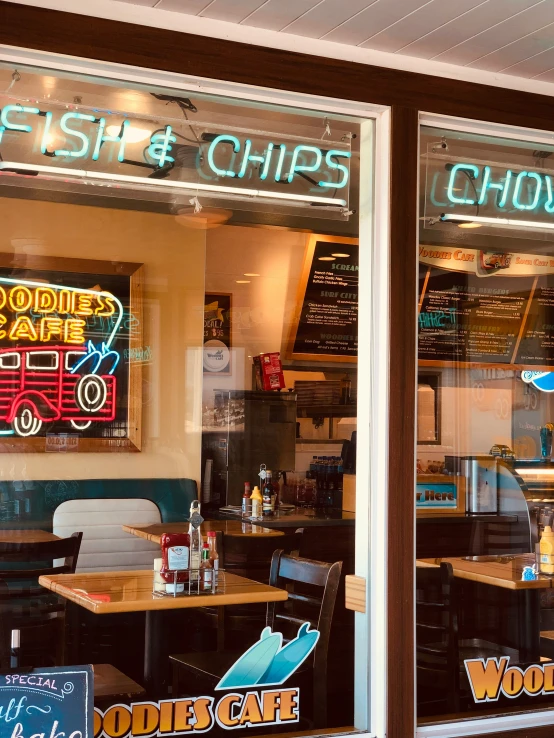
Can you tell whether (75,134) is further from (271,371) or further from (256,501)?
(271,371)

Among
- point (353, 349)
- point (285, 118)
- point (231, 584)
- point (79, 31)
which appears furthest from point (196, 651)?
point (79, 31)

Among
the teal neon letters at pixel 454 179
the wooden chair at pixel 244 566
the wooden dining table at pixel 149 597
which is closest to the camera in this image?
the wooden dining table at pixel 149 597

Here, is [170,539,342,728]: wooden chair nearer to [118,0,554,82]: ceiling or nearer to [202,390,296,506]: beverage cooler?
[202,390,296,506]: beverage cooler

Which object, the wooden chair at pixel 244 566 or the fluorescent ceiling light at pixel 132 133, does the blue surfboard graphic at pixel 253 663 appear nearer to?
the wooden chair at pixel 244 566

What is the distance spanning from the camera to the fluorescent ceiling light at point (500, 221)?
3.78 m

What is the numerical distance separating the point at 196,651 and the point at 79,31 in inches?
92.0

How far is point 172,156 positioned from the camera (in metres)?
3.40

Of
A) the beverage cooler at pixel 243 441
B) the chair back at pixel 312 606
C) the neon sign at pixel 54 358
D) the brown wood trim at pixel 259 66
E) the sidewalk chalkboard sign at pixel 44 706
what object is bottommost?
the sidewalk chalkboard sign at pixel 44 706

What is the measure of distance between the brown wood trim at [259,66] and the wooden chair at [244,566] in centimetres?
199

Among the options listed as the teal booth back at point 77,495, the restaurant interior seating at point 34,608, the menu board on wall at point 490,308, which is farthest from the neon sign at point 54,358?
the menu board on wall at point 490,308

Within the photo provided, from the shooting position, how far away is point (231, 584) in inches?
146

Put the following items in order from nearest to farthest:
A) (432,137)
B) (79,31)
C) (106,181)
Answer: (79,31) < (106,181) < (432,137)

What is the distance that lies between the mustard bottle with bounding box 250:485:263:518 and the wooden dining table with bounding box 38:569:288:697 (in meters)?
1.25

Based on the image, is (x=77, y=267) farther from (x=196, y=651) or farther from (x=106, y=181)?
(x=196, y=651)
